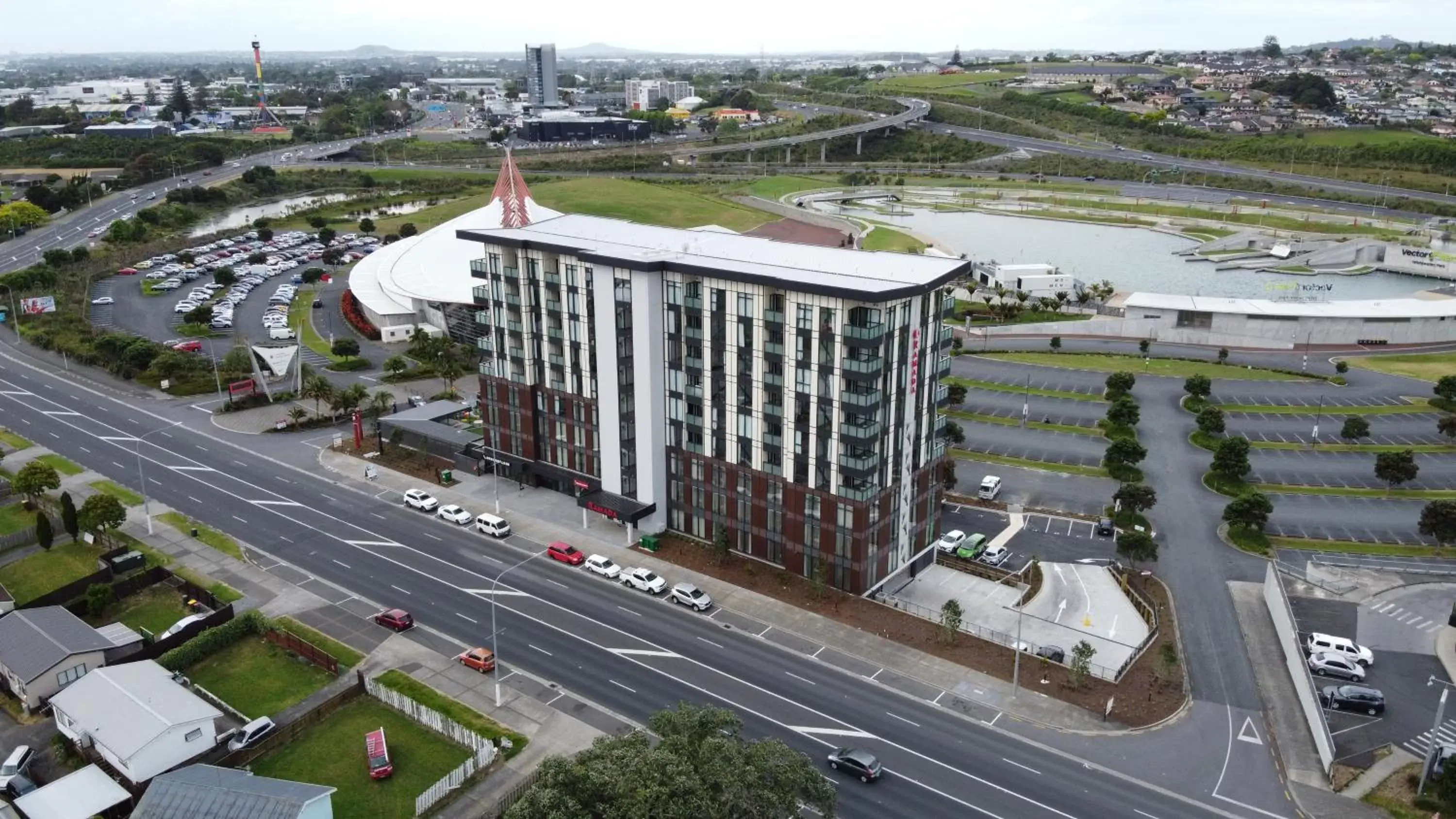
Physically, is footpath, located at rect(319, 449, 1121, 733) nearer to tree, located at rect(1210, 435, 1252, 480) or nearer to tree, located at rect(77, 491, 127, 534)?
tree, located at rect(77, 491, 127, 534)

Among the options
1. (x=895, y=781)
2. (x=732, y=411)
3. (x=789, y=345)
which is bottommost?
(x=895, y=781)

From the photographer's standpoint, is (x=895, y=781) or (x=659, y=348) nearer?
(x=895, y=781)

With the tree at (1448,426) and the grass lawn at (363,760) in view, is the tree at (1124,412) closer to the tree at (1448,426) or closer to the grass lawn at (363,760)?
the tree at (1448,426)

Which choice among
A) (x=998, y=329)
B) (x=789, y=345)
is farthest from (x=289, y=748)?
(x=998, y=329)

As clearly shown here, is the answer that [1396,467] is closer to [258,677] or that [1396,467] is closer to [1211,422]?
[1211,422]

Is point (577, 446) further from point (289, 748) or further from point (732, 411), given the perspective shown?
point (289, 748)

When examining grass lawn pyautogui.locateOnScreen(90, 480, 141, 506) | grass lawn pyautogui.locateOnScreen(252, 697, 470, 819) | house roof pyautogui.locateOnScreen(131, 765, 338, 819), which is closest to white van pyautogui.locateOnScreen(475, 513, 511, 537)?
grass lawn pyautogui.locateOnScreen(252, 697, 470, 819)
